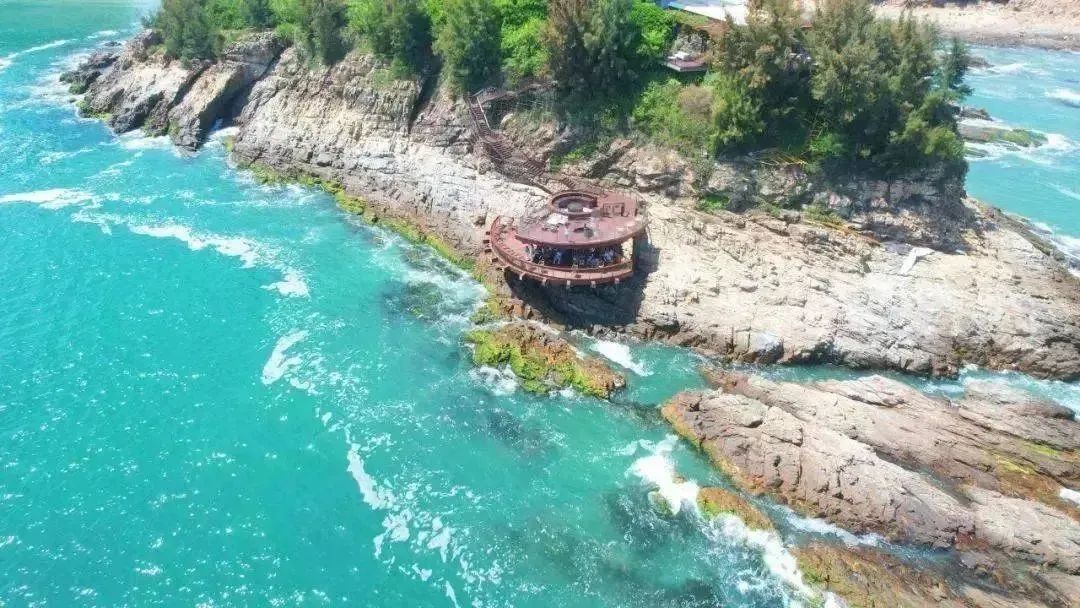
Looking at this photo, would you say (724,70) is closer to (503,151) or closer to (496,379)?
(503,151)

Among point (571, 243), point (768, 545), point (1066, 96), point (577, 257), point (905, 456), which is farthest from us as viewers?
point (1066, 96)

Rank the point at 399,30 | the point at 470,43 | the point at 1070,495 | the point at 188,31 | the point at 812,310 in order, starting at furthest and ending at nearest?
the point at 188,31
the point at 399,30
the point at 470,43
the point at 812,310
the point at 1070,495

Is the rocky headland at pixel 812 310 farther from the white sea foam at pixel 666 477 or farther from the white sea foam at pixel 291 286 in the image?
the white sea foam at pixel 291 286

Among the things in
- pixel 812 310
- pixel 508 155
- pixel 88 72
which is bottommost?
pixel 812 310

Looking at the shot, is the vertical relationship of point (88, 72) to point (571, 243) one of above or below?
above

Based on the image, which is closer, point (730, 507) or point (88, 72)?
point (730, 507)

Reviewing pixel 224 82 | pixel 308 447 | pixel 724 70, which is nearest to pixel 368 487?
pixel 308 447
